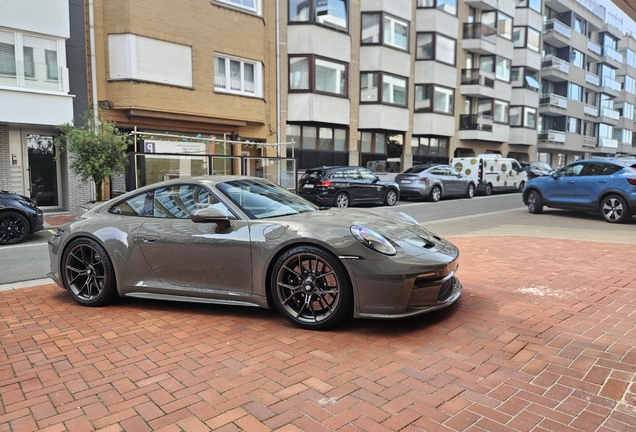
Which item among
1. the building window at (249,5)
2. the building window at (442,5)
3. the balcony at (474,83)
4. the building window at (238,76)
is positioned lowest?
the building window at (238,76)

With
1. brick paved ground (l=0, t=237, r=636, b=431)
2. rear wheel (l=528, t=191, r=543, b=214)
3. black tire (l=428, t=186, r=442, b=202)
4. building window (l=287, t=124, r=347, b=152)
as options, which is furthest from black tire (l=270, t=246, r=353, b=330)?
building window (l=287, t=124, r=347, b=152)

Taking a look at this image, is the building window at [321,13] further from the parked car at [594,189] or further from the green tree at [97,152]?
the parked car at [594,189]

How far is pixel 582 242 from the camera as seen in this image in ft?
27.3

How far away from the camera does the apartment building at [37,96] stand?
1461 centimetres

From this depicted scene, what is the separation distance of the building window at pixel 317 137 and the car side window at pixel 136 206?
62.6ft

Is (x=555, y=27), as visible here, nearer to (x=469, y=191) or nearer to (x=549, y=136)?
(x=549, y=136)

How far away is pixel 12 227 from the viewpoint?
404 inches

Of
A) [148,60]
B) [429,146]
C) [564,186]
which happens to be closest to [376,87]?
[429,146]

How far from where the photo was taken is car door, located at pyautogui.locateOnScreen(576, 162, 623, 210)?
1191 centimetres

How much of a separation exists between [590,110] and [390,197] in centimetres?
4277

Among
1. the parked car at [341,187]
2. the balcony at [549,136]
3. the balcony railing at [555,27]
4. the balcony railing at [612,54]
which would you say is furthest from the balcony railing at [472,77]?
the balcony railing at [612,54]

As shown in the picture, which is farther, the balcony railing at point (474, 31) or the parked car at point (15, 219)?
the balcony railing at point (474, 31)

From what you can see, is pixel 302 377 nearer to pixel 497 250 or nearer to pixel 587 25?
pixel 497 250

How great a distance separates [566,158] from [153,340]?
55.1 m
